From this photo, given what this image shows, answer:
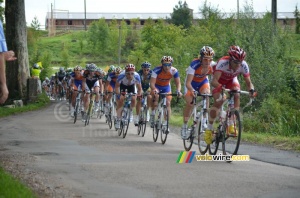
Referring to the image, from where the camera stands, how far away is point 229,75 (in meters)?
14.1

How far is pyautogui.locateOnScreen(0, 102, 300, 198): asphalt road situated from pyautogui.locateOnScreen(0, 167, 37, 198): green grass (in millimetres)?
684

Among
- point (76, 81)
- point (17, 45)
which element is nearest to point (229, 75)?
point (76, 81)

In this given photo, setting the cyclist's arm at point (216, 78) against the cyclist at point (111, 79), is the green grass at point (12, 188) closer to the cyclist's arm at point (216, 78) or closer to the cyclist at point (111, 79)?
the cyclist's arm at point (216, 78)

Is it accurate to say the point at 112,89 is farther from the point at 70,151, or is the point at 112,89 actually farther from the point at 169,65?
the point at 70,151

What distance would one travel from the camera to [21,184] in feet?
34.4

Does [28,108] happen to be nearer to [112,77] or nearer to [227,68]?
[112,77]

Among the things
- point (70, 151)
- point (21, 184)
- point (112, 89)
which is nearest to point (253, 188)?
point (21, 184)

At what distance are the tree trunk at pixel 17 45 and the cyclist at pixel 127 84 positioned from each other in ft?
53.9

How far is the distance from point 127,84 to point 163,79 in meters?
2.51

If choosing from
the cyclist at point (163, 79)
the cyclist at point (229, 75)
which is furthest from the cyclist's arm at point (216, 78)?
the cyclist at point (163, 79)

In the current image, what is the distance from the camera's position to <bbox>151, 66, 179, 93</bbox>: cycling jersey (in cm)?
1852

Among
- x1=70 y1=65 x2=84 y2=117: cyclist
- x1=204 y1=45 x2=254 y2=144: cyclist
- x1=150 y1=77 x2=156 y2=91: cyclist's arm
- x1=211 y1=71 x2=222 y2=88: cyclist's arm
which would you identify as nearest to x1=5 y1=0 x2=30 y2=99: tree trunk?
x1=70 y1=65 x2=84 y2=117: cyclist

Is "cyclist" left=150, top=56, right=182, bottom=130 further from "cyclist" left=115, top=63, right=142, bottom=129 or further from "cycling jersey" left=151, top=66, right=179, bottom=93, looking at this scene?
"cyclist" left=115, top=63, right=142, bottom=129

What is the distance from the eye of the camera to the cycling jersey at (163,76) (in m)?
18.5
